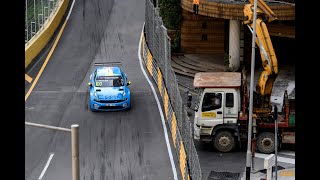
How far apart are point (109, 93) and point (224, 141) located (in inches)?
251

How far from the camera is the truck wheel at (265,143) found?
25.6 metres

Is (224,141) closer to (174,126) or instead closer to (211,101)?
(211,101)

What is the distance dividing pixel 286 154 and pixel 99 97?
902 centimetres

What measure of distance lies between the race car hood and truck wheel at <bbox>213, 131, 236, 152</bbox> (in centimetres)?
573

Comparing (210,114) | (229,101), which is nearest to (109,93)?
(210,114)

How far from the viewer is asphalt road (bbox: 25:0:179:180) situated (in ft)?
77.4

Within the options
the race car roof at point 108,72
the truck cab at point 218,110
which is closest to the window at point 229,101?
the truck cab at point 218,110

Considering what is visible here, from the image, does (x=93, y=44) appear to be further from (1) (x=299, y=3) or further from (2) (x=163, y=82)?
(1) (x=299, y=3)

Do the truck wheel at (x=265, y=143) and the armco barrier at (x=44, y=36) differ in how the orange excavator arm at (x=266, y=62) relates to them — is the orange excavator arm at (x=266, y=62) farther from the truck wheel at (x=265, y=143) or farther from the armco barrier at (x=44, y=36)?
the armco barrier at (x=44, y=36)

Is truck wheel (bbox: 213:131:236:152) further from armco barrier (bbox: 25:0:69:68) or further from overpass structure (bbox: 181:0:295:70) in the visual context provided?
armco barrier (bbox: 25:0:69:68)

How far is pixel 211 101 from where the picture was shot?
83.2 ft

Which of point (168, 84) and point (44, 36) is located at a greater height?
point (44, 36)

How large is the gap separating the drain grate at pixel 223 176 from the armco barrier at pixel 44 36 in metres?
17.5
